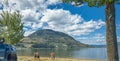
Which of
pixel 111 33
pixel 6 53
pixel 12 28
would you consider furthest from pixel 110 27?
pixel 12 28

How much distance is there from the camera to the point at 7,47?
15.4 meters

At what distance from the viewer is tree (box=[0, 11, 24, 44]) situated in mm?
50500

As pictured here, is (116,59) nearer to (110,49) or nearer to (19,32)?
(110,49)

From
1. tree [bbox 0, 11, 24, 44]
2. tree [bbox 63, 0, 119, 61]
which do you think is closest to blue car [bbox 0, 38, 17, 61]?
tree [bbox 63, 0, 119, 61]

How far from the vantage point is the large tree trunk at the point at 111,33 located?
14594 millimetres

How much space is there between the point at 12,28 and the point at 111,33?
3668 centimetres

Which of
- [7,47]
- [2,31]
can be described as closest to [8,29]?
[2,31]

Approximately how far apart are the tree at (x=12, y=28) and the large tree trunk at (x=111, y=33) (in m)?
36.5

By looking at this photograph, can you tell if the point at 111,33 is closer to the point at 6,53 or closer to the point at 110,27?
the point at 110,27

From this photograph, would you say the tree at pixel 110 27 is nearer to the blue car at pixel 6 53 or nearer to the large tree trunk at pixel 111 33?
the large tree trunk at pixel 111 33

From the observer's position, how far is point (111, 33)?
1459 cm

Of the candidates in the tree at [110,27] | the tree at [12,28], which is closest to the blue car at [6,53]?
the tree at [110,27]

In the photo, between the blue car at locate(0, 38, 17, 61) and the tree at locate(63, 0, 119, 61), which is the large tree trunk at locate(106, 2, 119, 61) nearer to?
the tree at locate(63, 0, 119, 61)

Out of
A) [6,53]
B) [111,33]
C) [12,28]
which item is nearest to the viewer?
[111,33]
